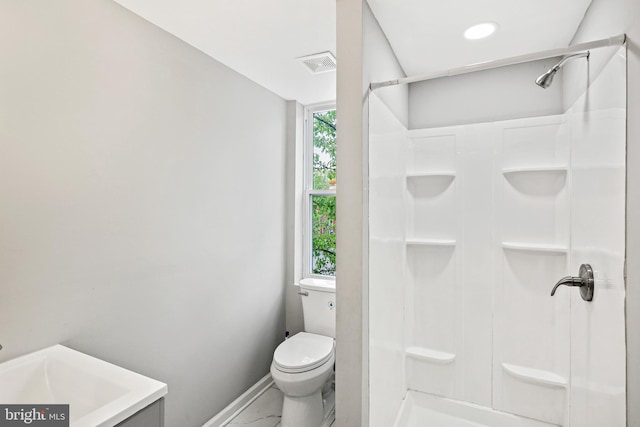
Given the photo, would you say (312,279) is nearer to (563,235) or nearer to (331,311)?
(331,311)

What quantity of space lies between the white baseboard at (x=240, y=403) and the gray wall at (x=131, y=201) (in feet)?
0.18

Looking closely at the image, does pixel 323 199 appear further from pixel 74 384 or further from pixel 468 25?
pixel 74 384

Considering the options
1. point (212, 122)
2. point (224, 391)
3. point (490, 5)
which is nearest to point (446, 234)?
point (490, 5)

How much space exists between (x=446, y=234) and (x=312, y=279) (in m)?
1.23

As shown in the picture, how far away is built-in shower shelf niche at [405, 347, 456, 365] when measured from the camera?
1.94m

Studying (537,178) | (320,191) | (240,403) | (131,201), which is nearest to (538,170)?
(537,178)

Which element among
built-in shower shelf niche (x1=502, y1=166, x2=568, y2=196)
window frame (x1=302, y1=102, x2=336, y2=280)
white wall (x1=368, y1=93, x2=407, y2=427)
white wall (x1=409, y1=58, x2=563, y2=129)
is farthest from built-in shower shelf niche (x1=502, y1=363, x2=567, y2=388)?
window frame (x1=302, y1=102, x2=336, y2=280)

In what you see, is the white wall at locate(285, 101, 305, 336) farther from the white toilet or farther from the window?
the white toilet

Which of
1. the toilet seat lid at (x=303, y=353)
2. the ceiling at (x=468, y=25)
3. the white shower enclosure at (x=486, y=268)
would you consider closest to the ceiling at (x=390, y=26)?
the ceiling at (x=468, y=25)

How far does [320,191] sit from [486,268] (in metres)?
1.50

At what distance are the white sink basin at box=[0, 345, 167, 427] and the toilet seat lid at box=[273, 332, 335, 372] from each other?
1087 millimetres

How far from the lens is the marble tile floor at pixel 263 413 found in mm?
2139

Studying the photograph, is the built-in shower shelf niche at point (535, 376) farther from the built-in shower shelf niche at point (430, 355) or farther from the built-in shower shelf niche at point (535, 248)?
the built-in shower shelf niche at point (535, 248)

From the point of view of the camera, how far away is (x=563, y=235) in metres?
1.71
